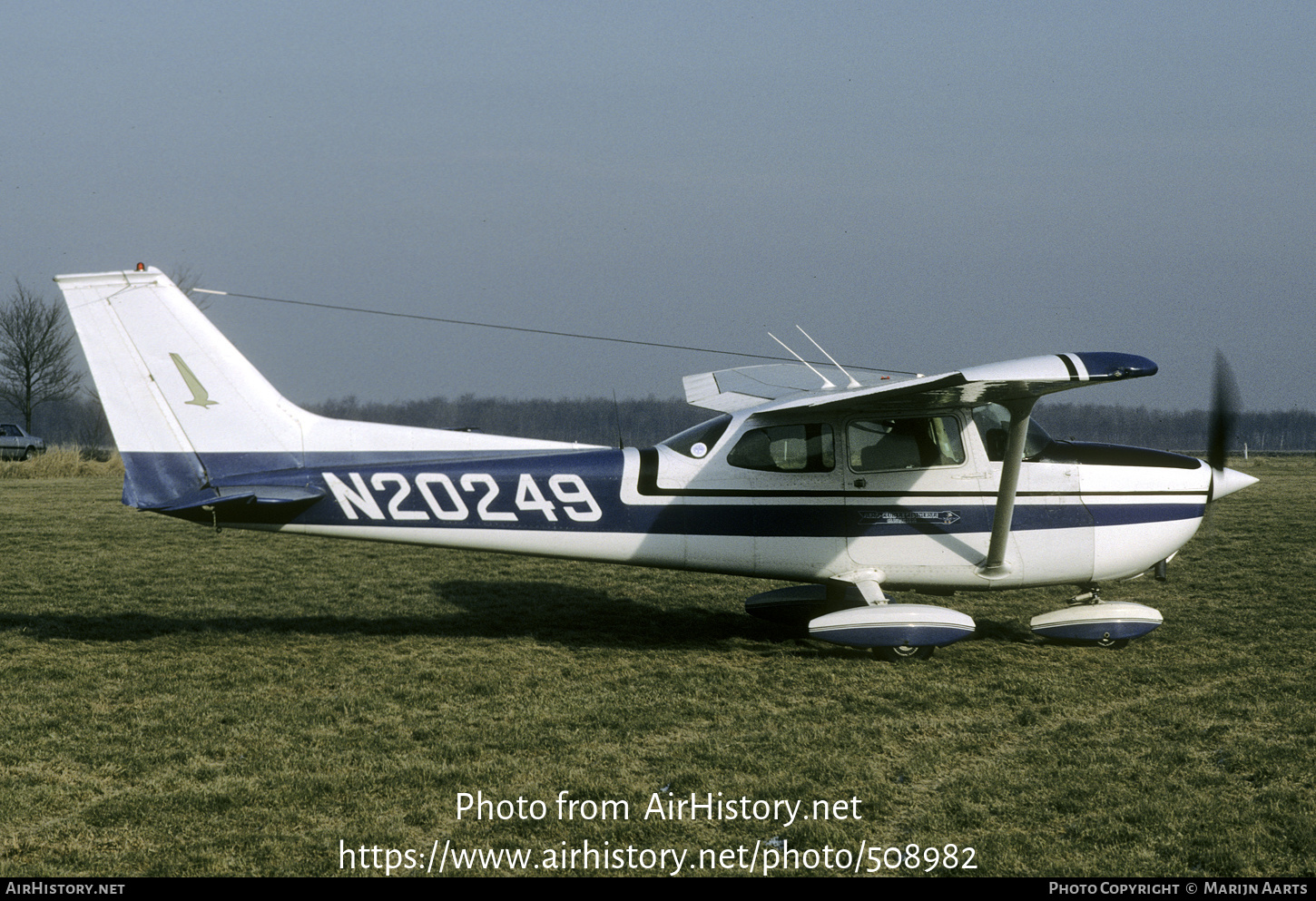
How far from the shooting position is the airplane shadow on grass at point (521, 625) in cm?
884

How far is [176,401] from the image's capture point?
774 cm

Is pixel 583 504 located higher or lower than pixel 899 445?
lower

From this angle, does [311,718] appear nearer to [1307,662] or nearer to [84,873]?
[84,873]

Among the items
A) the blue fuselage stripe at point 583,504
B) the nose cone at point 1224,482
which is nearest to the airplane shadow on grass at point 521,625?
the blue fuselage stripe at point 583,504

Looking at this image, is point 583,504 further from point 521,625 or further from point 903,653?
point 903,653

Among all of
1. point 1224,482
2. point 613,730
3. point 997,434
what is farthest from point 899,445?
point 613,730

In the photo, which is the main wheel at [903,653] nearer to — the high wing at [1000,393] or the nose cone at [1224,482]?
the high wing at [1000,393]

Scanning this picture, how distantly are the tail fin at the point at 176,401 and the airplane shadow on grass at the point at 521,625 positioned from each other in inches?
73.1

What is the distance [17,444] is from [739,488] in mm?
38405

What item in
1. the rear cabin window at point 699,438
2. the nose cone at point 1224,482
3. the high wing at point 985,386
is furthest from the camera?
the nose cone at point 1224,482

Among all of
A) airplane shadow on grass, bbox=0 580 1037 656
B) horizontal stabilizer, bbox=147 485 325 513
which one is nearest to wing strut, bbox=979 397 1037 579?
airplane shadow on grass, bbox=0 580 1037 656

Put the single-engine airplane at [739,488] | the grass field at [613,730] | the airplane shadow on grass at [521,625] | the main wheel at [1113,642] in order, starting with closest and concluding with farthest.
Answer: the grass field at [613,730] → the single-engine airplane at [739,488] → the main wheel at [1113,642] → the airplane shadow on grass at [521,625]

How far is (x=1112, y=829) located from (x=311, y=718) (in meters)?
4.62

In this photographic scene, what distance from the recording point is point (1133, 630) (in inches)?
323
